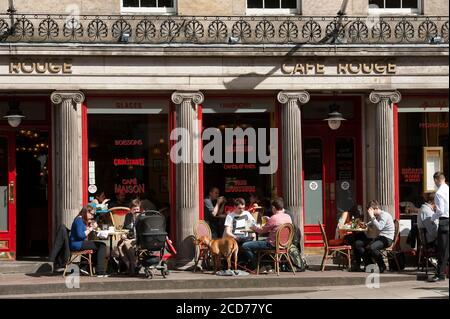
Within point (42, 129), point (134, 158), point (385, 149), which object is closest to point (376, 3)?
point (385, 149)

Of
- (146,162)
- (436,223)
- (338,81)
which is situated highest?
(338,81)

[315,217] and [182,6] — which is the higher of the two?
[182,6]

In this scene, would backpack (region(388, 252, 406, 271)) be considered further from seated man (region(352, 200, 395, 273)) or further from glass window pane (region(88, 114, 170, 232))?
glass window pane (region(88, 114, 170, 232))

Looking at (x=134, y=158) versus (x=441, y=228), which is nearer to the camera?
(x=441, y=228)

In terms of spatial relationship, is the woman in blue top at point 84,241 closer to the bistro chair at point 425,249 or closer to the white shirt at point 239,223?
the white shirt at point 239,223

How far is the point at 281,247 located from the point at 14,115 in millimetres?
6081

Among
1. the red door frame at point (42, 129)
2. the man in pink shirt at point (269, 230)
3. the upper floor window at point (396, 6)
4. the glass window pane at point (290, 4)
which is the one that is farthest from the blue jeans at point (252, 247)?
the upper floor window at point (396, 6)

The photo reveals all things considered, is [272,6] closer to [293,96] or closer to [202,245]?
[293,96]

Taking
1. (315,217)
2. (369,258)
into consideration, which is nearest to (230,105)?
(315,217)

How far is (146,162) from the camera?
20375 millimetres

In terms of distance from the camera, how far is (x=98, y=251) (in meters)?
18.6
